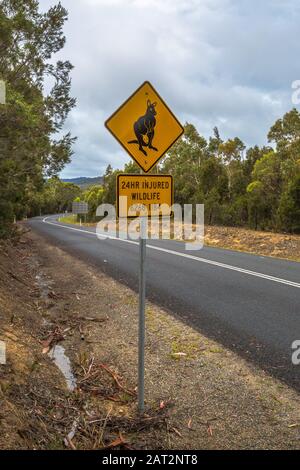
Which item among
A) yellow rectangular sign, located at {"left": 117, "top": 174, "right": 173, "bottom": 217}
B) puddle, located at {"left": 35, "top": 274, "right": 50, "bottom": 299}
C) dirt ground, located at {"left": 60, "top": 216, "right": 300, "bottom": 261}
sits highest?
yellow rectangular sign, located at {"left": 117, "top": 174, "right": 173, "bottom": 217}

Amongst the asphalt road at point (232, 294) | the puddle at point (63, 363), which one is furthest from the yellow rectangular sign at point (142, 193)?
the asphalt road at point (232, 294)

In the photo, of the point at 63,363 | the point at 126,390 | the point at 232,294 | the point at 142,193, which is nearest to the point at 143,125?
the point at 142,193

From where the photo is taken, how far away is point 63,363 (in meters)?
5.63

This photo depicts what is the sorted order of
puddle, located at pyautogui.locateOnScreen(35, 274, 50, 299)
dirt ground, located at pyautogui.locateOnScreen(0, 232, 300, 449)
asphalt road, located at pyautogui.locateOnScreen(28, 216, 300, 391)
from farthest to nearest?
puddle, located at pyautogui.locateOnScreen(35, 274, 50, 299)
asphalt road, located at pyautogui.locateOnScreen(28, 216, 300, 391)
dirt ground, located at pyautogui.locateOnScreen(0, 232, 300, 449)

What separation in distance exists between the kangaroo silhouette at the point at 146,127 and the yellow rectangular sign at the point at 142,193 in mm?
291

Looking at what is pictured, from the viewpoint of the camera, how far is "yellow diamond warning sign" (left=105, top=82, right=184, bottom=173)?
13.4ft

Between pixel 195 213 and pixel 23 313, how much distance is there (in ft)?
88.7

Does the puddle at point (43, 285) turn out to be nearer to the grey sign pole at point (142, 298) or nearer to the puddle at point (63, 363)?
the puddle at point (63, 363)

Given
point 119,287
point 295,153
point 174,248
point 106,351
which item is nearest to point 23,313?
point 106,351

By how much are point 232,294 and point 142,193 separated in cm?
566

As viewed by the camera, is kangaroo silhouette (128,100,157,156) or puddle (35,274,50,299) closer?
kangaroo silhouette (128,100,157,156)

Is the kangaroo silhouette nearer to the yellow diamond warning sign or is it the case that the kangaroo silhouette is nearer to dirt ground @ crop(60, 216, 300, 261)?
the yellow diamond warning sign

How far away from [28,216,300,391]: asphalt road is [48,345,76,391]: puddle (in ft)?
7.47

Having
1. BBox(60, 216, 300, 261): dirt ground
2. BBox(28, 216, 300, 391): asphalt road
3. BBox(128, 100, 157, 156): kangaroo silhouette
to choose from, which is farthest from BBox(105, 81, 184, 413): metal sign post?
BBox(60, 216, 300, 261): dirt ground
